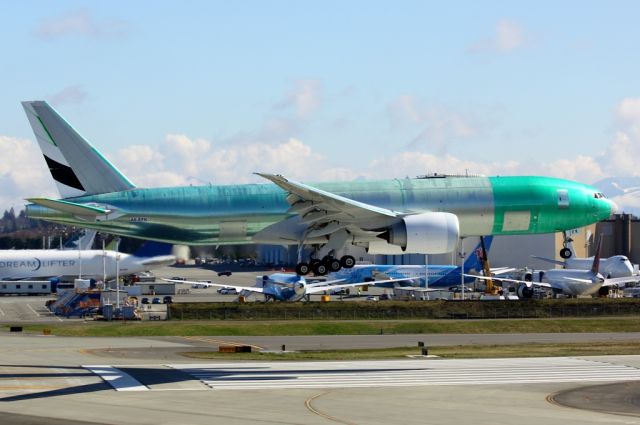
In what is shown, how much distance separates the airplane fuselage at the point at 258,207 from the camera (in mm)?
56219

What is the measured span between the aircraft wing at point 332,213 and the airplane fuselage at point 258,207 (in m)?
0.60

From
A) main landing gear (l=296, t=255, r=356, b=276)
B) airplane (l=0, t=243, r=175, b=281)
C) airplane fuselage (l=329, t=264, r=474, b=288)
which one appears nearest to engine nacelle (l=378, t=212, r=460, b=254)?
main landing gear (l=296, t=255, r=356, b=276)

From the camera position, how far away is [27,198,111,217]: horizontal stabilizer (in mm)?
54594

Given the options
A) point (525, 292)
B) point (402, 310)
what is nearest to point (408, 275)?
point (525, 292)

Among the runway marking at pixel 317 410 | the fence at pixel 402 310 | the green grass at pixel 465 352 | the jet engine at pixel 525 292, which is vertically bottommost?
the runway marking at pixel 317 410

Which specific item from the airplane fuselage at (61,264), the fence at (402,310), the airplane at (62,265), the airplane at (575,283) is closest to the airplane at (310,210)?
the fence at (402,310)

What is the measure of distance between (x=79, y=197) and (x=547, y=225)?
24.2 meters

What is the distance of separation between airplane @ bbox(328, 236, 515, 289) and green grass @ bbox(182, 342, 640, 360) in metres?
69.7

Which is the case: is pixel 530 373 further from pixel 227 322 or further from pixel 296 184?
pixel 227 322

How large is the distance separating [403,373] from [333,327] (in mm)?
37162

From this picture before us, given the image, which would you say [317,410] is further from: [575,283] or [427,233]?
[575,283]

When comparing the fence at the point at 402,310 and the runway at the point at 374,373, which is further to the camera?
the fence at the point at 402,310

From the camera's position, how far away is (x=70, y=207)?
182 feet

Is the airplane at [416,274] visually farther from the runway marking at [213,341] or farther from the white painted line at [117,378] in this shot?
the white painted line at [117,378]
